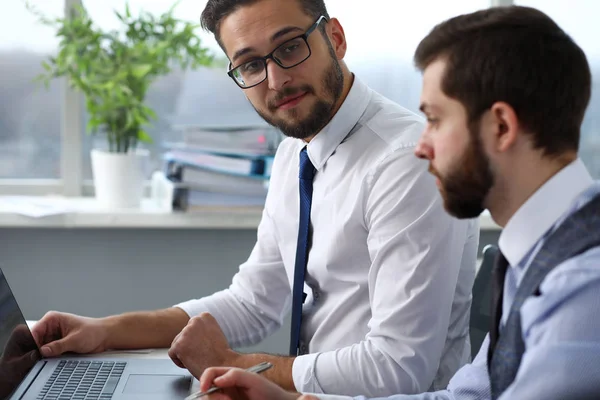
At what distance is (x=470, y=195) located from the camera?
1.01 meters

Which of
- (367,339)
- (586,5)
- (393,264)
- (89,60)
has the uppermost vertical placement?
(586,5)

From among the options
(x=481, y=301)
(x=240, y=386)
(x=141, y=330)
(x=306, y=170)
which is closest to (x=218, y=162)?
(x=306, y=170)

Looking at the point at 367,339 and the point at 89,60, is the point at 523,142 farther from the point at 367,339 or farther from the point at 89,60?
the point at 89,60

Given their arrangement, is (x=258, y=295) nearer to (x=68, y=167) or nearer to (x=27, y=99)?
(x=68, y=167)

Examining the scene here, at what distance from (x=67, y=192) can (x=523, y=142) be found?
2.00m

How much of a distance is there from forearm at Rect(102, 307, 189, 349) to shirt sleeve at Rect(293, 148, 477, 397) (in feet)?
1.07

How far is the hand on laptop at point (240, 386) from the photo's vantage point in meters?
1.11

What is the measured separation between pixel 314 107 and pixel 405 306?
1.53 ft

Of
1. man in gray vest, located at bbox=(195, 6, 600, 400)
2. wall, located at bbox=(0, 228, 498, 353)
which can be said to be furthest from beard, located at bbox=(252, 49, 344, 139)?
wall, located at bbox=(0, 228, 498, 353)

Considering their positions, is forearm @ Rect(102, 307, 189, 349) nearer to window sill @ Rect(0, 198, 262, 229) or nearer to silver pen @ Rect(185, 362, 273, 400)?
silver pen @ Rect(185, 362, 273, 400)

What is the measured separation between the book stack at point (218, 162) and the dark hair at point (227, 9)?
2.28 ft

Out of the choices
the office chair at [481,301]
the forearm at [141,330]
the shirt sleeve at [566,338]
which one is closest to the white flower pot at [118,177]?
the forearm at [141,330]

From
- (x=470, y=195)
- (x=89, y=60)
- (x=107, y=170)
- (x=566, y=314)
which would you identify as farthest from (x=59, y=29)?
(x=566, y=314)

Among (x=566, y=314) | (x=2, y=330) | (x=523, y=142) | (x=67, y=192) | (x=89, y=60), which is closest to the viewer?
(x=566, y=314)
